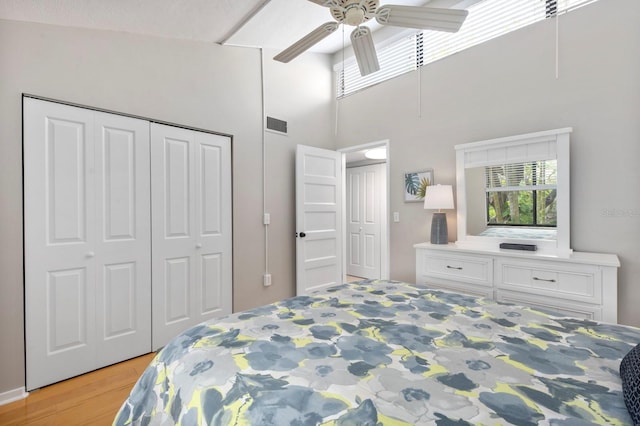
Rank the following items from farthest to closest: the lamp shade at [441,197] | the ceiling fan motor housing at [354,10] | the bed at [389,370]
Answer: the lamp shade at [441,197]
the ceiling fan motor housing at [354,10]
the bed at [389,370]

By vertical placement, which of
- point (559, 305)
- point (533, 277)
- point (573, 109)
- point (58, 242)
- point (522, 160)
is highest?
point (573, 109)

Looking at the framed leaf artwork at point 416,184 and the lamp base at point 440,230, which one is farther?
the framed leaf artwork at point 416,184

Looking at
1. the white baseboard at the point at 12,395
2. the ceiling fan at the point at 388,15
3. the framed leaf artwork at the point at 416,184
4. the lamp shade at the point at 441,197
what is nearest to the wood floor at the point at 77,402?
the white baseboard at the point at 12,395

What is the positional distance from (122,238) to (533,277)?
10.0 ft

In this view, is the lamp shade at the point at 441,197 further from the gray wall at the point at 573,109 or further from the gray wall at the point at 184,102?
the gray wall at the point at 184,102

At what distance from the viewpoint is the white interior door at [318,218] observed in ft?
11.8

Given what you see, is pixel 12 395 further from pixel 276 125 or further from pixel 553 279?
pixel 553 279

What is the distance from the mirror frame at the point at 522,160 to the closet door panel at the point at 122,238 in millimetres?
2710

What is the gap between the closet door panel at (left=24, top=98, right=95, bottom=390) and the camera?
2.03 meters

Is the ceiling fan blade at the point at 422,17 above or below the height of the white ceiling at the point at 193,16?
below

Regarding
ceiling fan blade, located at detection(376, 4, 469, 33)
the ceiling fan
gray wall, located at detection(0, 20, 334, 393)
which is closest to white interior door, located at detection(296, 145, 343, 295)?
gray wall, located at detection(0, 20, 334, 393)

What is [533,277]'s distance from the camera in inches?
85.8

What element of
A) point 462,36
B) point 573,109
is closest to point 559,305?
point 573,109

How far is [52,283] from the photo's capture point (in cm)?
212
